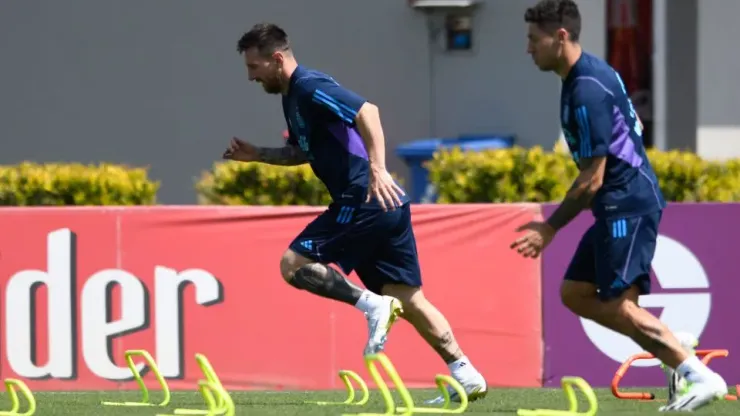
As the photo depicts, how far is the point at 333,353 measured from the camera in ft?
30.9

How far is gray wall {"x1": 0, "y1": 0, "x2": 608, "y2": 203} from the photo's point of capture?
1413 cm

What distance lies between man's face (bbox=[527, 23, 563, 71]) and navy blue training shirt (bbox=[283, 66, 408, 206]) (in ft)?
3.59

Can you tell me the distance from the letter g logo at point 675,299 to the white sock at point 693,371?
2779 mm

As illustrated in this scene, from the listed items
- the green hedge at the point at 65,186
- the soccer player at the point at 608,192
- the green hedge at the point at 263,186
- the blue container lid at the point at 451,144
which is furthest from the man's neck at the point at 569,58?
the blue container lid at the point at 451,144

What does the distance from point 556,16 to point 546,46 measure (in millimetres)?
127

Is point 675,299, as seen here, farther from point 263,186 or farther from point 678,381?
point 263,186

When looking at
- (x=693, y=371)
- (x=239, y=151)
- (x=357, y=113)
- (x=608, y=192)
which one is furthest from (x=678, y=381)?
(x=239, y=151)

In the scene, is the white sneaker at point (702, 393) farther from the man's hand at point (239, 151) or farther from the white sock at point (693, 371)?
the man's hand at point (239, 151)

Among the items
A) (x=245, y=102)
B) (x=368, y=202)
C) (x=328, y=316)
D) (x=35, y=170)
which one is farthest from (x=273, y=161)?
(x=245, y=102)

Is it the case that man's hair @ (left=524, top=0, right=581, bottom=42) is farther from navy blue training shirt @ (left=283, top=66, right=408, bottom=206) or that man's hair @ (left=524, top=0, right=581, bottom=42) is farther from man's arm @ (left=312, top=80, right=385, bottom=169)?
navy blue training shirt @ (left=283, top=66, right=408, bottom=206)

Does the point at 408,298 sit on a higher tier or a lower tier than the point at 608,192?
lower

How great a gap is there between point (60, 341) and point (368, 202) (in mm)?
2727

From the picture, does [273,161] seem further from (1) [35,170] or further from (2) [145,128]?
(2) [145,128]

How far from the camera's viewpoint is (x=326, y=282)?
7.41 metres
